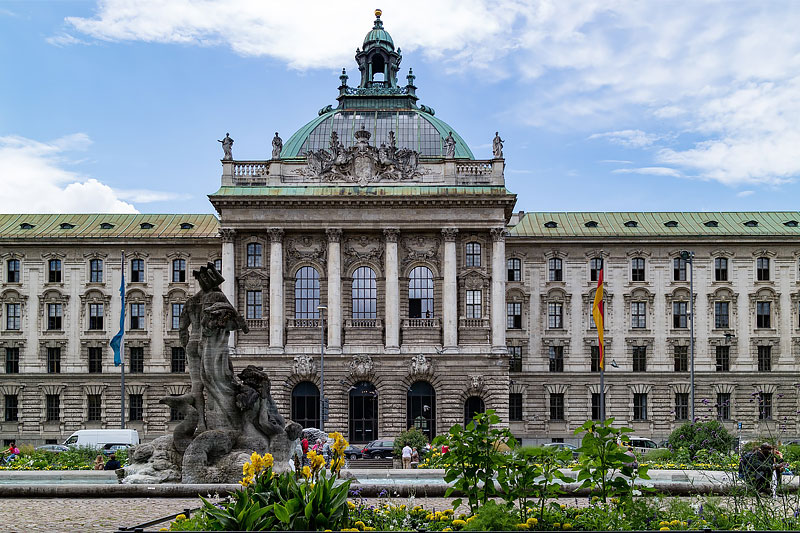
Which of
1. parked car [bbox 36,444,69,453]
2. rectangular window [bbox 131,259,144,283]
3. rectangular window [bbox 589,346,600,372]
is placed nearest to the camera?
parked car [bbox 36,444,69,453]

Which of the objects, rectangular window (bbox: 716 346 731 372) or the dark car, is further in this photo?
rectangular window (bbox: 716 346 731 372)

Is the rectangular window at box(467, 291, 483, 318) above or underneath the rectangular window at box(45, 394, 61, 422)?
above

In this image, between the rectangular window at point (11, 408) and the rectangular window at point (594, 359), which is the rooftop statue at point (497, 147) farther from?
the rectangular window at point (11, 408)

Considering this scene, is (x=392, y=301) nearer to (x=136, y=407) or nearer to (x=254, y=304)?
(x=254, y=304)

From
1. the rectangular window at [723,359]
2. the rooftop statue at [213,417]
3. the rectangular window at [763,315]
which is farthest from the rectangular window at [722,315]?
the rooftop statue at [213,417]

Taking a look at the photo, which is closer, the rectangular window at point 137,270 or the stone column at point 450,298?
the stone column at point 450,298

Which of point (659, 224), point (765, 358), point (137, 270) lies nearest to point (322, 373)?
point (137, 270)

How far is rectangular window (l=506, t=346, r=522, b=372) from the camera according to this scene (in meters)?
73.7

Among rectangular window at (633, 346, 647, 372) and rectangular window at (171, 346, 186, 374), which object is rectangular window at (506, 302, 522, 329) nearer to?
rectangular window at (633, 346, 647, 372)

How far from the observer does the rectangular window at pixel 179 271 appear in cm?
7475

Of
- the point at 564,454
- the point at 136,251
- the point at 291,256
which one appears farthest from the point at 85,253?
the point at 564,454

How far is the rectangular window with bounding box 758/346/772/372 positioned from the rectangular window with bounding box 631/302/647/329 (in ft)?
30.4

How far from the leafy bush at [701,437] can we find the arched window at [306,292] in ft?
89.3

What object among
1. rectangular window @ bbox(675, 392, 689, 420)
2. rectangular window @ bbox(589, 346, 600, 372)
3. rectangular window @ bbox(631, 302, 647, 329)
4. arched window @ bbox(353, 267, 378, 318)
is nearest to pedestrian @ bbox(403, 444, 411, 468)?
arched window @ bbox(353, 267, 378, 318)
